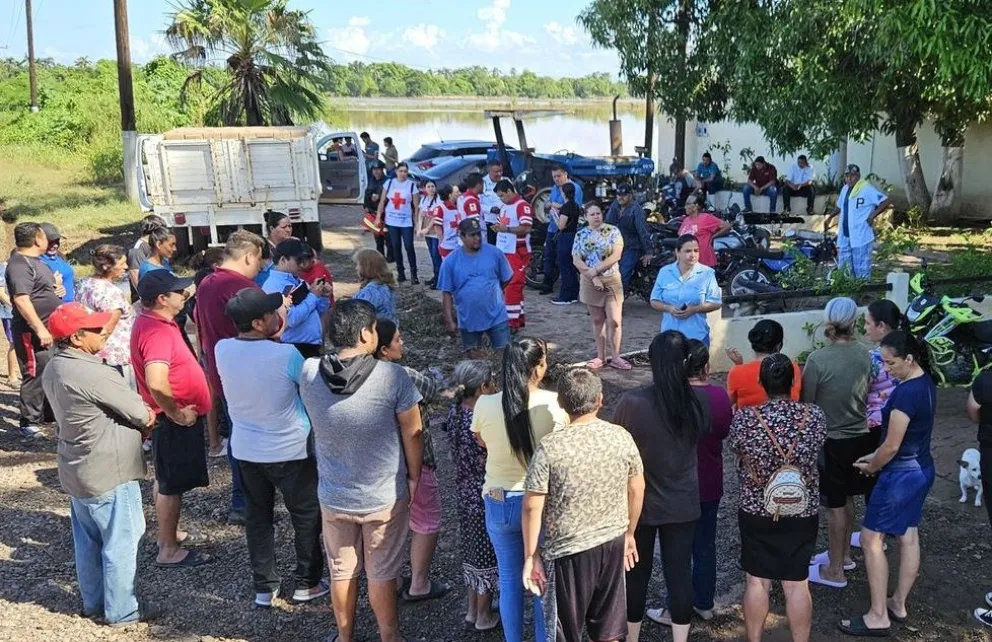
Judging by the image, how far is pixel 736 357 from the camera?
461 cm

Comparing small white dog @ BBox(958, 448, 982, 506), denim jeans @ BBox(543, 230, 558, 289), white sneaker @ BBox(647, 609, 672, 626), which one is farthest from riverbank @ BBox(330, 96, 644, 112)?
white sneaker @ BBox(647, 609, 672, 626)

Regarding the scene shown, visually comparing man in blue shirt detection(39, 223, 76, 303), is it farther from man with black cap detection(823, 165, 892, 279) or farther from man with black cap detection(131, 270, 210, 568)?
man with black cap detection(823, 165, 892, 279)

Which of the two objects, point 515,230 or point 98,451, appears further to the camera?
point 515,230

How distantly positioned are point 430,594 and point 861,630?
204cm

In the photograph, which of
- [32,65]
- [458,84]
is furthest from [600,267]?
[458,84]

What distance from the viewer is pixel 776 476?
3.56 meters

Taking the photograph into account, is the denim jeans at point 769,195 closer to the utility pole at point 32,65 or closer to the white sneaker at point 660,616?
the white sneaker at point 660,616

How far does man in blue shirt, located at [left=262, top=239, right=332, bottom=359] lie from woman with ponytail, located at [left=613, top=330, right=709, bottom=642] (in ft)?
8.48

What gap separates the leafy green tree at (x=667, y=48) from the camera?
1497cm

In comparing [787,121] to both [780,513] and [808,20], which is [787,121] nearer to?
[808,20]

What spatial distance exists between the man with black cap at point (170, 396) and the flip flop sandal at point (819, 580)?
3.22 metres

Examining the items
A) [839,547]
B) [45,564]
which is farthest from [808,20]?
[45,564]

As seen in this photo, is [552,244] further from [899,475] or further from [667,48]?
[899,475]

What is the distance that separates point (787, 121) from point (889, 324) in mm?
7212
